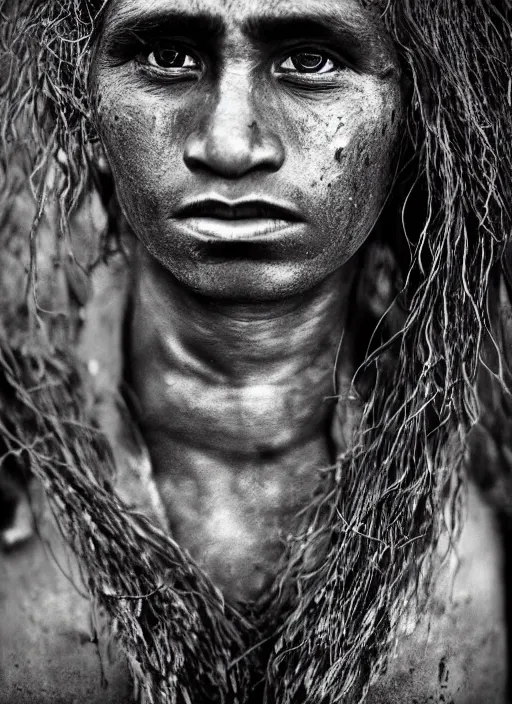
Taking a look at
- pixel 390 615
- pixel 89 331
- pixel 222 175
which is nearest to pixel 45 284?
pixel 89 331

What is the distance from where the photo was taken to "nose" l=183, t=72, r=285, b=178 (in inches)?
45.8

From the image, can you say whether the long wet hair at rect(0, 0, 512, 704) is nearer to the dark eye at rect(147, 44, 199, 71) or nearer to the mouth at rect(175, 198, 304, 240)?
the dark eye at rect(147, 44, 199, 71)

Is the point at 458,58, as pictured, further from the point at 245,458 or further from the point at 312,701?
the point at 312,701

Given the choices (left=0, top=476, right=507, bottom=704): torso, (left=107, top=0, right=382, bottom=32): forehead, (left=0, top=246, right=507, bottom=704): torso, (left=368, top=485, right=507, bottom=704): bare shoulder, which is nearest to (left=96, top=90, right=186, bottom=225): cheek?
(left=107, top=0, right=382, bottom=32): forehead

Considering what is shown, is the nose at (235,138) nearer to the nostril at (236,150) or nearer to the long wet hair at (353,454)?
the nostril at (236,150)

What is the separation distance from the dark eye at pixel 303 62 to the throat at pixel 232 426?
0.30m

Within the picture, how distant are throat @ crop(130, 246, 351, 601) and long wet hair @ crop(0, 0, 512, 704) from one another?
4 cm

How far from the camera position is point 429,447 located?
4.75 feet

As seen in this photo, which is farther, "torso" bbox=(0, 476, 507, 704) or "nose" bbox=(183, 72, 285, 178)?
"torso" bbox=(0, 476, 507, 704)

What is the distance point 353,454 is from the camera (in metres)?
1.47

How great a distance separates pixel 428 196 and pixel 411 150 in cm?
7

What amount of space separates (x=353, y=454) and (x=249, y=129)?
0.52m

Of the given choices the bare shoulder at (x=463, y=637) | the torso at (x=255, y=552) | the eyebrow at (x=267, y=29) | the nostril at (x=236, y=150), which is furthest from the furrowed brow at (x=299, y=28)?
the bare shoulder at (x=463, y=637)

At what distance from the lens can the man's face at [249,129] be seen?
3.87ft
